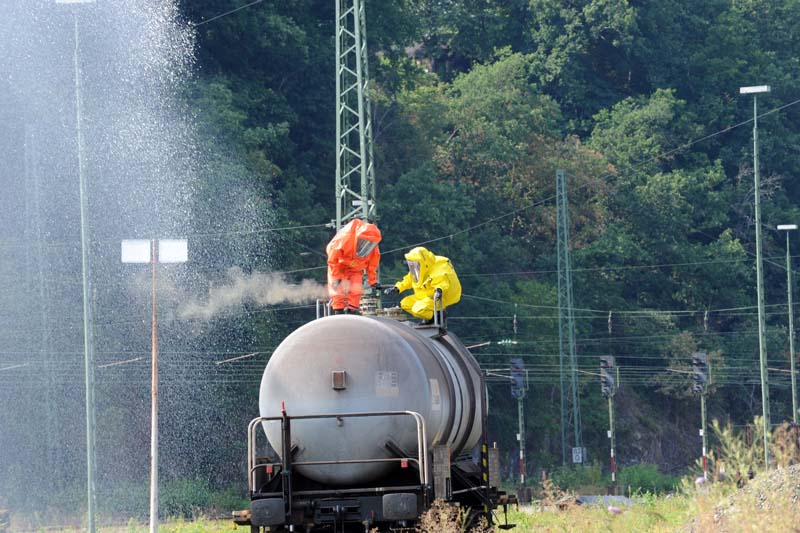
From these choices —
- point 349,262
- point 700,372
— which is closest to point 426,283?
point 349,262

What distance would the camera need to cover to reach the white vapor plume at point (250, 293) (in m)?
45.5

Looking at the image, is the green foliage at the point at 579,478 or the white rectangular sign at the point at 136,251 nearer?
the white rectangular sign at the point at 136,251

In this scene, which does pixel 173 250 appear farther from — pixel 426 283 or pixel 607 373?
pixel 607 373

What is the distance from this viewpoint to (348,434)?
1502 centimetres

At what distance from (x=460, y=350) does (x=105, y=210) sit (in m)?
28.0

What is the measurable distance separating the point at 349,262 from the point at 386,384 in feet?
9.34

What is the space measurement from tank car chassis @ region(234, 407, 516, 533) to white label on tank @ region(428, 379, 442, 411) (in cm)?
49

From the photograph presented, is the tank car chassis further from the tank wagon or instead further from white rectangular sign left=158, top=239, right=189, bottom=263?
white rectangular sign left=158, top=239, right=189, bottom=263

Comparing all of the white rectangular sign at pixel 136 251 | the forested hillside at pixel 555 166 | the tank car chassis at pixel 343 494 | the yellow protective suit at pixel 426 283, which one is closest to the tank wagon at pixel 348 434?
the tank car chassis at pixel 343 494

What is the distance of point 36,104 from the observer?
43688 mm

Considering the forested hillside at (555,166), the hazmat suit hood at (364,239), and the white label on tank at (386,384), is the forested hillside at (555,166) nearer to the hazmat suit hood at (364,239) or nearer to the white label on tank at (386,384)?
the hazmat suit hood at (364,239)

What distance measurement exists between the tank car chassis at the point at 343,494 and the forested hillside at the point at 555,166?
3145 cm

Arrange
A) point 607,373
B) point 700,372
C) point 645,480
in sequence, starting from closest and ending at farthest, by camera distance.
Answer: point 700,372
point 607,373
point 645,480

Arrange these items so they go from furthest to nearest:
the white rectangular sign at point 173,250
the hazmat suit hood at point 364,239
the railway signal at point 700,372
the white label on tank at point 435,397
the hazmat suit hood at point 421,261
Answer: the railway signal at point 700,372, the white rectangular sign at point 173,250, the hazmat suit hood at point 421,261, the hazmat suit hood at point 364,239, the white label on tank at point 435,397
